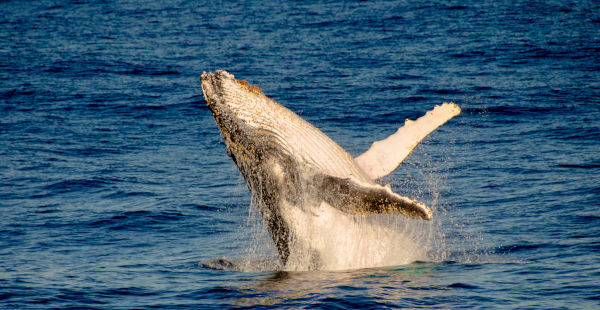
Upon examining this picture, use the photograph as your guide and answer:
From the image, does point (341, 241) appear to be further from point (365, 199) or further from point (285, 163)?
point (285, 163)

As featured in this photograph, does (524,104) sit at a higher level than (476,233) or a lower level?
higher

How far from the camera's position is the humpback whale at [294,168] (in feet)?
38.5

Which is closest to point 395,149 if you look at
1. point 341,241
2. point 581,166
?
point 341,241

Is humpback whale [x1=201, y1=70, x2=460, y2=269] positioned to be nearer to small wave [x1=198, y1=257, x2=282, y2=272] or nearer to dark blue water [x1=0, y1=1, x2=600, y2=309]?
small wave [x1=198, y1=257, x2=282, y2=272]

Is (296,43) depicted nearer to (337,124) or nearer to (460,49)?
(460,49)

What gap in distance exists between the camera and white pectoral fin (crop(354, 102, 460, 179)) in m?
13.1

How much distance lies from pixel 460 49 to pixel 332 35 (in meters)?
7.35

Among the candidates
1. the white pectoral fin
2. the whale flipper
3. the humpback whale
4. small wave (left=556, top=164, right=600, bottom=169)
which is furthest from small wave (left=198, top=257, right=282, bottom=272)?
small wave (left=556, top=164, right=600, bottom=169)

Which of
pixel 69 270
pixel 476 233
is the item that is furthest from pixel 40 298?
pixel 476 233

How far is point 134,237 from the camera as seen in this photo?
1633 cm

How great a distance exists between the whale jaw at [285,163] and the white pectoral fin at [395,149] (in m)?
0.37

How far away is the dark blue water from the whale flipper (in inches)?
46.6

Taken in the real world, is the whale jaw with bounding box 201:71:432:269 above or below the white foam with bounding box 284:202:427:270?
above

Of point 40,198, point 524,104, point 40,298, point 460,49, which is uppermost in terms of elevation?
point 460,49
